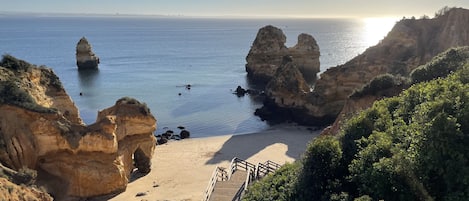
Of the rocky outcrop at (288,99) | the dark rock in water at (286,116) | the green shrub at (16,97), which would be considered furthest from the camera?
the rocky outcrop at (288,99)

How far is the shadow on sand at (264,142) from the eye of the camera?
3781cm

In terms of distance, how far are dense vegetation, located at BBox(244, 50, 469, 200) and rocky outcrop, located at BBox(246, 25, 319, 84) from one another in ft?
214

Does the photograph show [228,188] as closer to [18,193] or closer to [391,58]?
[18,193]

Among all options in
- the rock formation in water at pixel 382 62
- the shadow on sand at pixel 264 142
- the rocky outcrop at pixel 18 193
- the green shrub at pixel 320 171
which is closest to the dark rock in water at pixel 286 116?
the rock formation in water at pixel 382 62

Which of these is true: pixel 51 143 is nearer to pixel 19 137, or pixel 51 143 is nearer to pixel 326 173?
pixel 19 137

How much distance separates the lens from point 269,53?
8094cm

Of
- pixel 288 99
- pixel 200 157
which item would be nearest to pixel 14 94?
pixel 200 157

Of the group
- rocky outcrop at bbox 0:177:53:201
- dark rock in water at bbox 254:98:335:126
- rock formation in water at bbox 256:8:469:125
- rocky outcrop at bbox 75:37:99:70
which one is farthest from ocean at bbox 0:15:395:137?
rocky outcrop at bbox 0:177:53:201

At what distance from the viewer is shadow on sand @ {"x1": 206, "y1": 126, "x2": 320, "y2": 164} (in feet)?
124

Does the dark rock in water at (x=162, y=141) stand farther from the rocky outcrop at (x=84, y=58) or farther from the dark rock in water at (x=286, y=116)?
the rocky outcrop at (x=84, y=58)

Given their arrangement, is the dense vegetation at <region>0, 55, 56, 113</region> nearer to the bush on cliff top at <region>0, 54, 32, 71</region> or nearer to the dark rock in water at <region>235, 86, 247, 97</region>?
the bush on cliff top at <region>0, 54, 32, 71</region>

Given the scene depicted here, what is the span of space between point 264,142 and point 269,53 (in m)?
41.1

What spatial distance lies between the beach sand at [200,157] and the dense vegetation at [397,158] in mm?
14780

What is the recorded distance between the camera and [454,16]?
4856cm
